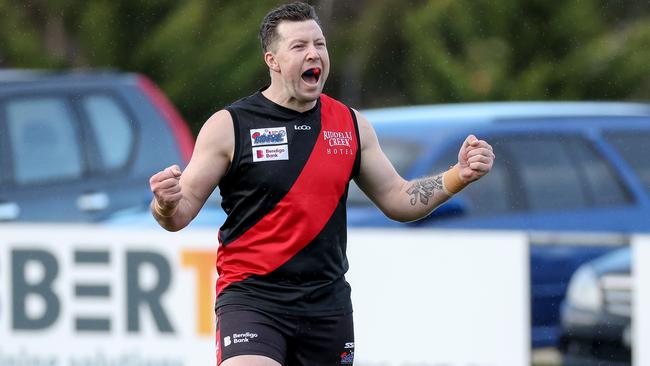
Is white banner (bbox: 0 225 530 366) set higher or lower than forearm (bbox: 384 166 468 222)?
lower

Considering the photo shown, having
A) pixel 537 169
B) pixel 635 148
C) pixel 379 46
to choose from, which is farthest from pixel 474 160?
pixel 379 46

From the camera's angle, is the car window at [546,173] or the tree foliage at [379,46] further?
the tree foliage at [379,46]

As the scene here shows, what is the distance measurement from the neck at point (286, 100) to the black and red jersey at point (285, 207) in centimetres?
2

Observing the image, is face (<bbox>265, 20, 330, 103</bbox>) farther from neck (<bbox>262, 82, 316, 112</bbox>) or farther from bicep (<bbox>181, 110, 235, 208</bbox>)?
bicep (<bbox>181, 110, 235, 208</bbox>)

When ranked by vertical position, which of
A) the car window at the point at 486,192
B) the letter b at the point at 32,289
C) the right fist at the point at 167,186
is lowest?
the letter b at the point at 32,289

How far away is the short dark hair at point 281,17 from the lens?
4.54 metres

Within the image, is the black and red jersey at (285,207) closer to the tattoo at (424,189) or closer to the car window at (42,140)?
the tattoo at (424,189)

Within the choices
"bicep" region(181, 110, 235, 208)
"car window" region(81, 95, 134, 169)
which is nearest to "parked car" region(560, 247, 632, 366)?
"bicep" region(181, 110, 235, 208)

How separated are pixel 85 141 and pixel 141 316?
3.00 metres

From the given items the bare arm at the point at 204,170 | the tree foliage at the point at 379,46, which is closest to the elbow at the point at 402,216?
the bare arm at the point at 204,170

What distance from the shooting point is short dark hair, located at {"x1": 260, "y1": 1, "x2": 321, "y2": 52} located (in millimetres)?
4543

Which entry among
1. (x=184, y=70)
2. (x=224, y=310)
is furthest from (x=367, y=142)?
(x=184, y=70)

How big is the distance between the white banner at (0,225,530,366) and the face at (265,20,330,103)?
2.47 meters

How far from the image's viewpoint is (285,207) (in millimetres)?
4430
